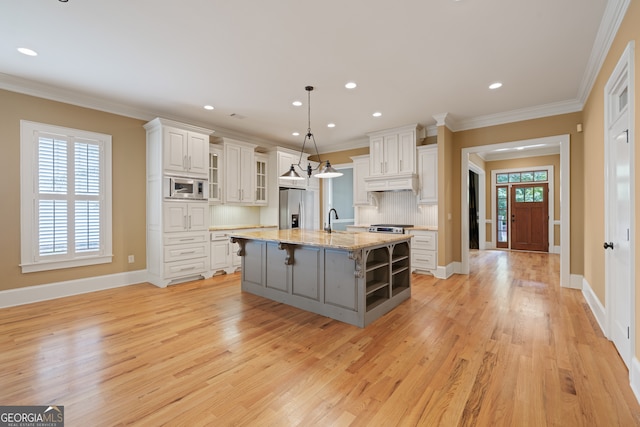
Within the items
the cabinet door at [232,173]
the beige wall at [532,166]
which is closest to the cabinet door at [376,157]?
the cabinet door at [232,173]

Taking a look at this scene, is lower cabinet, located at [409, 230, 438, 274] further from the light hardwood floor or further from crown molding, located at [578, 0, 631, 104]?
crown molding, located at [578, 0, 631, 104]

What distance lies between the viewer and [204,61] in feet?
10.3

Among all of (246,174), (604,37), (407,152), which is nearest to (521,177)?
(407,152)

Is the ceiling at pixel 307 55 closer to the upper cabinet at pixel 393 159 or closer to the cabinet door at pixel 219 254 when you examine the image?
the upper cabinet at pixel 393 159

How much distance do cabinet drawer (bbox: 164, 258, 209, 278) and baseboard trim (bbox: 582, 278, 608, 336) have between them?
5.26 metres

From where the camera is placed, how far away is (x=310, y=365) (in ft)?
7.30

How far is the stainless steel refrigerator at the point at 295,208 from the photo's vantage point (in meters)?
6.40

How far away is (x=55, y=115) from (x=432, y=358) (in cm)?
538

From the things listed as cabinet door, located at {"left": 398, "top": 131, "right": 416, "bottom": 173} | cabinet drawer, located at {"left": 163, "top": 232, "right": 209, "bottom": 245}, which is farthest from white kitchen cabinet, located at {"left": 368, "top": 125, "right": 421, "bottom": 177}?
cabinet drawer, located at {"left": 163, "top": 232, "right": 209, "bottom": 245}

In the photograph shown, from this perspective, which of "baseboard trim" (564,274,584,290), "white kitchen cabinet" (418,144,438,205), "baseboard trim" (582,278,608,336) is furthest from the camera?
"white kitchen cabinet" (418,144,438,205)

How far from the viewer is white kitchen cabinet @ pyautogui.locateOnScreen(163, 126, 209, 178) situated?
14.8 ft

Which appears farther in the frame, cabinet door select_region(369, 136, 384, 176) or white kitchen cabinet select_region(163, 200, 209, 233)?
cabinet door select_region(369, 136, 384, 176)

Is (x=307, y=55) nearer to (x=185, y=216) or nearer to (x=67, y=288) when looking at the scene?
(x=185, y=216)
